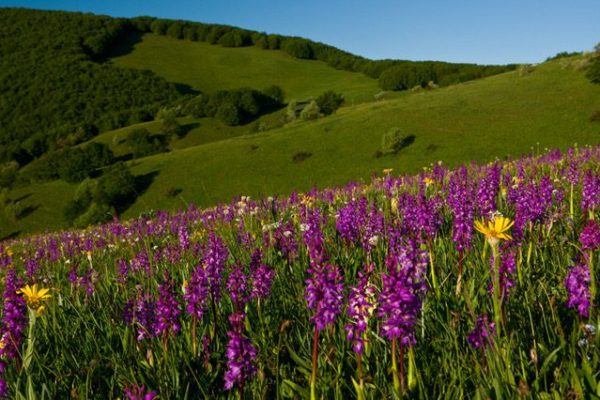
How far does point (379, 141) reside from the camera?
168 feet

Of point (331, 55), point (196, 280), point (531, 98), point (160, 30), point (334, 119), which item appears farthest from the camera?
point (160, 30)

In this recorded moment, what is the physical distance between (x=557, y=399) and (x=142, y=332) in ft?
7.90

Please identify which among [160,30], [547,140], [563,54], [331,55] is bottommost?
[547,140]

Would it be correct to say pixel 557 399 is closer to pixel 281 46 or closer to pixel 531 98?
pixel 531 98

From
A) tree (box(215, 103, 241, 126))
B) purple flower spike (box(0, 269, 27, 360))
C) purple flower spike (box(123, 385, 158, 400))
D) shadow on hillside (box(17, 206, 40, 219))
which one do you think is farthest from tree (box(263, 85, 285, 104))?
purple flower spike (box(123, 385, 158, 400))

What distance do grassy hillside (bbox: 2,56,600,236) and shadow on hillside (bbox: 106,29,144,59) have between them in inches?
3267

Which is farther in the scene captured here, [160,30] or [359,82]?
[160,30]

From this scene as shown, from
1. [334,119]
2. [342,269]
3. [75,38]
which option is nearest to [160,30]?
[75,38]

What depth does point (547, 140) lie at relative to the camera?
1711 inches

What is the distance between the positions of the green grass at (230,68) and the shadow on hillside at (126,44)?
159 centimetres

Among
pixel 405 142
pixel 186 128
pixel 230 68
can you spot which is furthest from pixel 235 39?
pixel 405 142

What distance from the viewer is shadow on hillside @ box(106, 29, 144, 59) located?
134m

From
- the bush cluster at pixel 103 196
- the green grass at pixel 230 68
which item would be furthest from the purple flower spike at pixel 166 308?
the green grass at pixel 230 68

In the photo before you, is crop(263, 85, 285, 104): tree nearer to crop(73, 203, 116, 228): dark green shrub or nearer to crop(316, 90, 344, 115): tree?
Answer: crop(316, 90, 344, 115): tree
